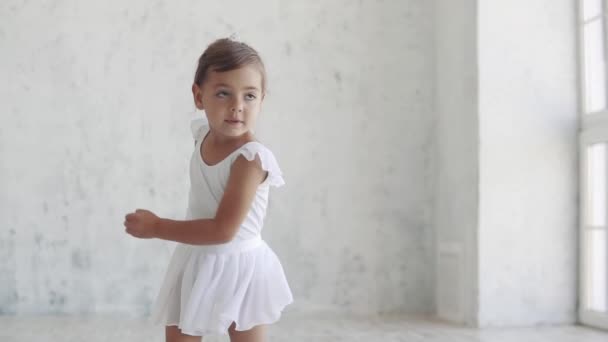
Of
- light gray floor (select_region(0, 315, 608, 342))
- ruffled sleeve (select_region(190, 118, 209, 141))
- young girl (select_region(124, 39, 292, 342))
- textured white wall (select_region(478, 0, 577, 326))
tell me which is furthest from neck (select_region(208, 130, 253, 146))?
textured white wall (select_region(478, 0, 577, 326))

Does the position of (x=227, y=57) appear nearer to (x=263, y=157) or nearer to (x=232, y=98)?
(x=232, y=98)

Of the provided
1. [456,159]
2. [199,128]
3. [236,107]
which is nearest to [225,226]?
[236,107]

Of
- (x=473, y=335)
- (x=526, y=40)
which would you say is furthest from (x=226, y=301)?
(x=526, y=40)

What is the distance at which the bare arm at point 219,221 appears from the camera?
1429 millimetres

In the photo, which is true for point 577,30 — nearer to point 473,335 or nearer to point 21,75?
point 473,335

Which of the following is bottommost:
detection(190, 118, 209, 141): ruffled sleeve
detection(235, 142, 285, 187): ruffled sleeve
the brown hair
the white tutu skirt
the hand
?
the white tutu skirt

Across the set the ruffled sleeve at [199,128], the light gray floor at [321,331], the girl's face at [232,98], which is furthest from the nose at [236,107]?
the light gray floor at [321,331]

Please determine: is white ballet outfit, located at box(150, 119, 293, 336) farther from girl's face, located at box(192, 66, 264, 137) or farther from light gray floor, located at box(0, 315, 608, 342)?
light gray floor, located at box(0, 315, 608, 342)

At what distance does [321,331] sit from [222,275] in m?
1.94

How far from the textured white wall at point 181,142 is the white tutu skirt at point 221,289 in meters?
2.19

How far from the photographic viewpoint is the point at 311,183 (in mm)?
3855

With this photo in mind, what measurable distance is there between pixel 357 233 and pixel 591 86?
1367 mm

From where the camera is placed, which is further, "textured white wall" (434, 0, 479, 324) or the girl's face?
"textured white wall" (434, 0, 479, 324)

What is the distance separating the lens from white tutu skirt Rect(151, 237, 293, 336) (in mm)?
1491
